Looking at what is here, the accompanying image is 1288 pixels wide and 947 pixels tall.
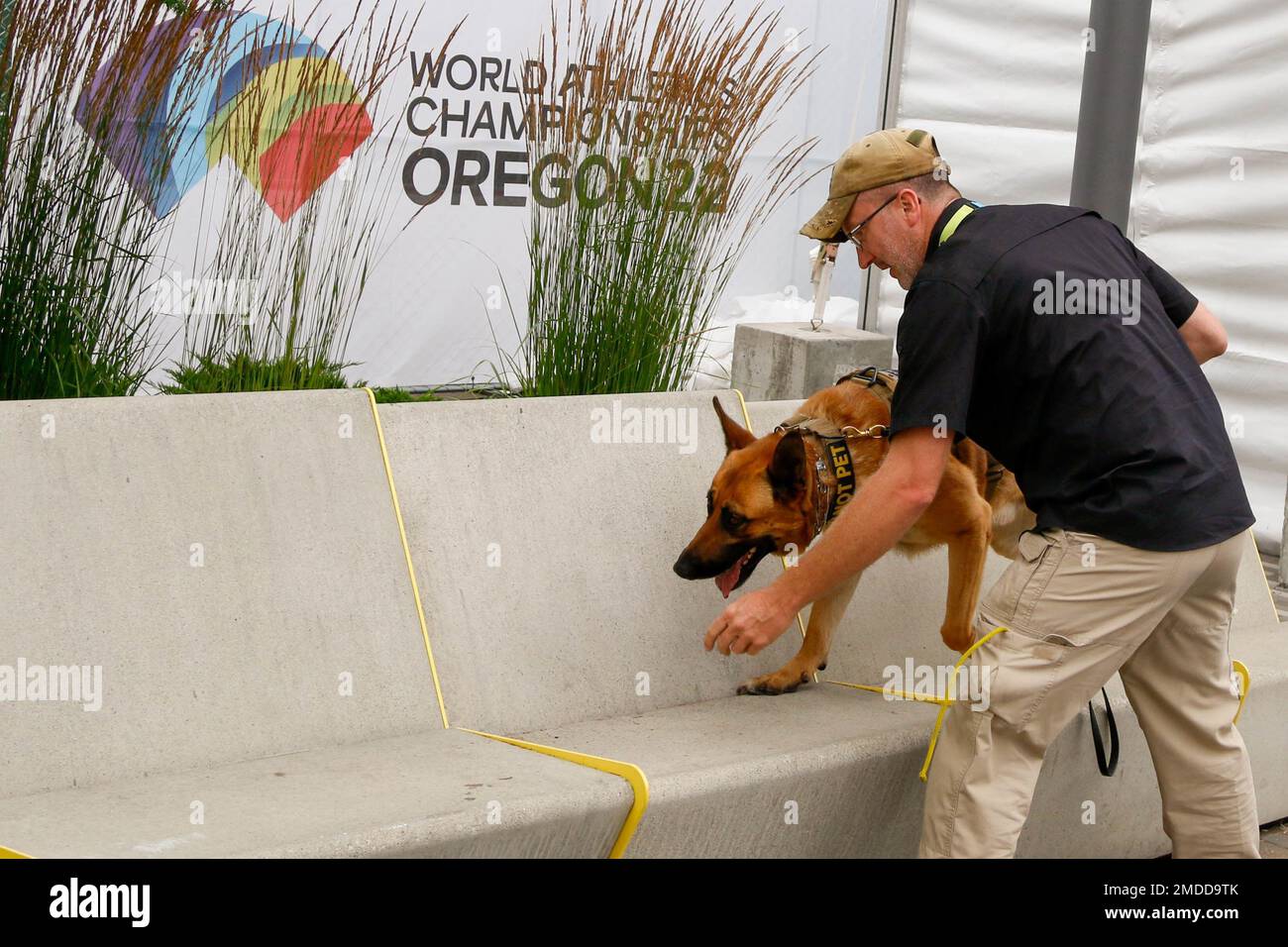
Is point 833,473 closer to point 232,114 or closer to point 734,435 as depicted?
point 734,435

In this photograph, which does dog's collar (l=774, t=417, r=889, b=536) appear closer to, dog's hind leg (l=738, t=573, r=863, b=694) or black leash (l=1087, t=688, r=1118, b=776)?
dog's hind leg (l=738, t=573, r=863, b=694)

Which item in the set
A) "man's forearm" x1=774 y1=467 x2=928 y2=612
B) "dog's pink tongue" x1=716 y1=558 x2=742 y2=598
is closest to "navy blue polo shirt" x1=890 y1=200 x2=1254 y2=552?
"man's forearm" x1=774 y1=467 x2=928 y2=612

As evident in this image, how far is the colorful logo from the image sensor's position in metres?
3.38

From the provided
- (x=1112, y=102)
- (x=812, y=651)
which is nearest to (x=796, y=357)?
(x=1112, y=102)

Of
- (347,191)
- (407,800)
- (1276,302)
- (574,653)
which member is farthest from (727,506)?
(1276,302)

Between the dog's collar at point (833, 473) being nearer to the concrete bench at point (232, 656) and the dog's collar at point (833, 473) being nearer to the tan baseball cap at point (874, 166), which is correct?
the tan baseball cap at point (874, 166)

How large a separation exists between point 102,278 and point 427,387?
364 cm

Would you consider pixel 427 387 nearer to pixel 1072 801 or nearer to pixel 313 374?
pixel 313 374

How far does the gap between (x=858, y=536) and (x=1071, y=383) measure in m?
0.48

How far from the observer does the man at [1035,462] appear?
2.50 meters

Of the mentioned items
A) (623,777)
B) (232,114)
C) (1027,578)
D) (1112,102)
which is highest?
(1112,102)

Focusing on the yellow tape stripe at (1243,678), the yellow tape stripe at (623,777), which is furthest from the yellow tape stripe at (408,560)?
the yellow tape stripe at (1243,678)

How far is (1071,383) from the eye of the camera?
252cm
